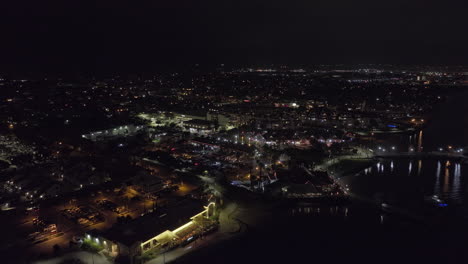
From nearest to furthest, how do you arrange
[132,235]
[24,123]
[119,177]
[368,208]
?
[132,235] < [368,208] < [119,177] < [24,123]

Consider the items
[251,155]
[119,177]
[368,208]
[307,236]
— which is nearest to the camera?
[307,236]

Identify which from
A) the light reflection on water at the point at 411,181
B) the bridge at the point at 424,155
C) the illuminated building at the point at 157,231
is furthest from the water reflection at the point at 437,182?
the illuminated building at the point at 157,231

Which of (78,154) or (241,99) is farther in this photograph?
(241,99)

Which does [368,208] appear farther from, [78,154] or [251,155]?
[78,154]

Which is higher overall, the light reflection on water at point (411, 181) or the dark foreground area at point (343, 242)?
the light reflection on water at point (411, 181)

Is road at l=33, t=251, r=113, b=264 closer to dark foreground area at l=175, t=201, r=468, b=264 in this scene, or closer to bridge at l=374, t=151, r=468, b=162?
dark foreground area at l=175, t=201, r=468, b=264

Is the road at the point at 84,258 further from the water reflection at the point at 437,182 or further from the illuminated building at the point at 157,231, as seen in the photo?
the water reflection at the point at 437,182

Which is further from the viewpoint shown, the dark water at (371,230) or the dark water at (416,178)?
the dark water at (416,178)

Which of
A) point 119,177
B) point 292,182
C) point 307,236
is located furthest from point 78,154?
point 307,236

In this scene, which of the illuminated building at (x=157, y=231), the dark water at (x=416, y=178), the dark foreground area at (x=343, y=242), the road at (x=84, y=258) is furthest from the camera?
the dark water at (x=416, y=178)

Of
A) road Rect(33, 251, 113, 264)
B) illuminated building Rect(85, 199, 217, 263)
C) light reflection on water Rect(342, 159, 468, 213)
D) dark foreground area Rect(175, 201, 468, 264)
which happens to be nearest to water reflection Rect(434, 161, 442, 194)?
light reflection on water Rect(342, 159, 468, 213)
